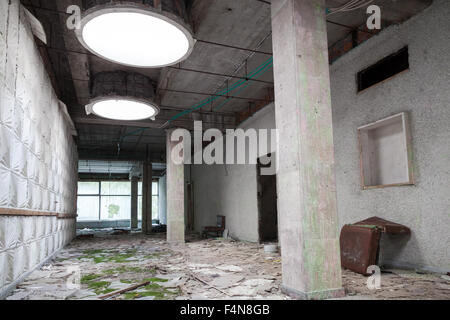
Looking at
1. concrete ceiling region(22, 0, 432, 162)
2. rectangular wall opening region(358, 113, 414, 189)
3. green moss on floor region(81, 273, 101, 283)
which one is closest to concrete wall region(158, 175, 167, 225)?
concrete ceiling region(22, 0, 432, 162)

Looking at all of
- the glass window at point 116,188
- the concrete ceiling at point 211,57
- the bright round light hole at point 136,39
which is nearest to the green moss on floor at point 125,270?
the bright round light hole at point 136,39

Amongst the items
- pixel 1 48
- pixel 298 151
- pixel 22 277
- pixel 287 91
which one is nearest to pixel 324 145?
pixel 298 151

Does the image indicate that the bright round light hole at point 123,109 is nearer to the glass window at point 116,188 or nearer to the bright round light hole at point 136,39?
the bright round light hole at point 136,39

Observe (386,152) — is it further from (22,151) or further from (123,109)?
(22,151)

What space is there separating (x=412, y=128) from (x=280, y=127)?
248 cm

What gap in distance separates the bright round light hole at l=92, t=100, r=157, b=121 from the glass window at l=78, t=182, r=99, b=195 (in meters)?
19.3

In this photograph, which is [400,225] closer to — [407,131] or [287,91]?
[407,131]

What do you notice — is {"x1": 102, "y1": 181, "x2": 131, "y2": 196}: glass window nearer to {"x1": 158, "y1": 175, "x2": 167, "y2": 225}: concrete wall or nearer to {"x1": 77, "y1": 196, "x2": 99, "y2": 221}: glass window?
{"x1": 77, "y1": 196, "x2": 99, "y2": 221}: glass window

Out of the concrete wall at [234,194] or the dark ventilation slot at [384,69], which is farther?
the concrete wall at [234,194]

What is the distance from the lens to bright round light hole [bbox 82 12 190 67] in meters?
3.88

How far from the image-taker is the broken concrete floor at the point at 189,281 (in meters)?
3.77

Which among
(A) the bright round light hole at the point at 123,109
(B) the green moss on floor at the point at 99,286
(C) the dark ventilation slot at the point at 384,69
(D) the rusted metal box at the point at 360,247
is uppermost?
(C) the dark ventilation slot at the point at 384,69

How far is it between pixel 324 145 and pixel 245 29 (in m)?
3.17

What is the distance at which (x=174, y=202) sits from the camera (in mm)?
10625
